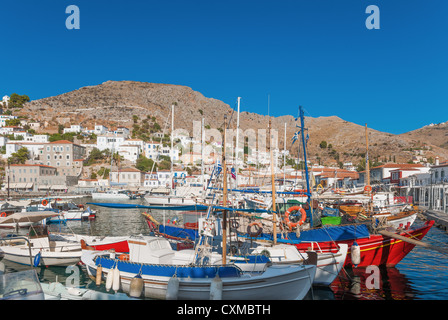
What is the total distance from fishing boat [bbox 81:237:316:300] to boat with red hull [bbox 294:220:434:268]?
16.4 feet

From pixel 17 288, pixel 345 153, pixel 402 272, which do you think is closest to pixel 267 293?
pixel 17 288

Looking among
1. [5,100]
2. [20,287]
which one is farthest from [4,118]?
[20,287]

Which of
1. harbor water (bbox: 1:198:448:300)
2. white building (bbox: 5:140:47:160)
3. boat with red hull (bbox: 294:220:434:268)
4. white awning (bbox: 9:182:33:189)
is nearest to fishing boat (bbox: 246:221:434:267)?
boat with red hull (bbox: 294:220:434:268)

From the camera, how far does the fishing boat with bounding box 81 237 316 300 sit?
10562 millimetres

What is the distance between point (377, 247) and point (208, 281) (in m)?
10.7

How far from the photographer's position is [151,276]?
11.9 m

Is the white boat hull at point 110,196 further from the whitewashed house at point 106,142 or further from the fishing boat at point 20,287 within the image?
the fishing boat at point 20,287

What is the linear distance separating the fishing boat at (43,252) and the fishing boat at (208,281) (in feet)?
19.1

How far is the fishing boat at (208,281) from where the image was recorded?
10.6 m

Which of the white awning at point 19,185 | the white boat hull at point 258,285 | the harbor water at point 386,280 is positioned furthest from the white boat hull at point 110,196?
the white boat hull at point 258,285

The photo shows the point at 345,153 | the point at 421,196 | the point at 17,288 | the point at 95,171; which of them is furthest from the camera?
the point at 345,153

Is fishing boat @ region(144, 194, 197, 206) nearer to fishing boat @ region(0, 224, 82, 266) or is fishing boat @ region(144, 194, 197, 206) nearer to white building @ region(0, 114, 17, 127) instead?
fishing boat @ region(0, 224, 82, 266)
